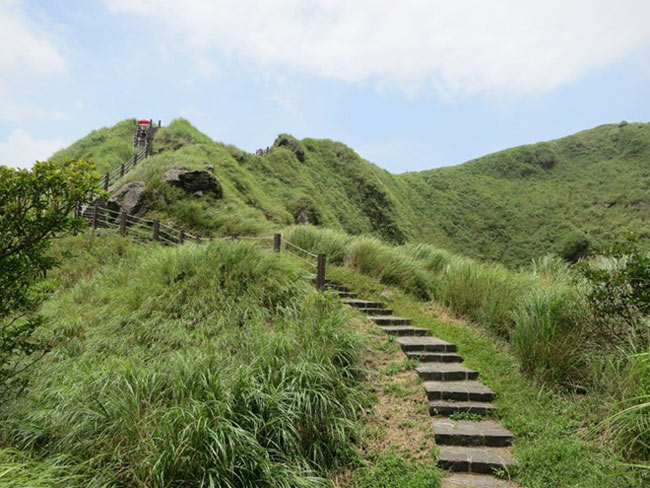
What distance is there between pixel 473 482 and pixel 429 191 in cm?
5205

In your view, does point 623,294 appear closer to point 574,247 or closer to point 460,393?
point 460,393

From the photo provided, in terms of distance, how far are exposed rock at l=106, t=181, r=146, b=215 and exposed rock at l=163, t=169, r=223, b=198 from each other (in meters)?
1.42

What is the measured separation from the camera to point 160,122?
31.8m

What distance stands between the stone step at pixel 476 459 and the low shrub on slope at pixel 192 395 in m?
1.10

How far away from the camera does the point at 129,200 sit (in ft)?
57.4

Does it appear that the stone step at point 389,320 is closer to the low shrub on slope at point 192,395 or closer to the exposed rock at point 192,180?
the low shrub on slope at point 192,395

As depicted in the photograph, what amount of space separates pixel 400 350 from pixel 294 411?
2.78 m

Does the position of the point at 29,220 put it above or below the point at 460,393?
above

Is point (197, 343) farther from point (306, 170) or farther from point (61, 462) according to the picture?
point (306, 170)

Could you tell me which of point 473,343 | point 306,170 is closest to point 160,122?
point 306,170

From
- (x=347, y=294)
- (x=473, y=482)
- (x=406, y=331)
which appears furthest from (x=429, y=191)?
(x=473, y=482)

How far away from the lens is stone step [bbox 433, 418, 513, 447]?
4.33m

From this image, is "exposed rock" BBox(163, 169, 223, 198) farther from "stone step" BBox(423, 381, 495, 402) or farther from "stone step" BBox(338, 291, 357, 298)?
"stone step" BBox(423, 381, 495, 402)

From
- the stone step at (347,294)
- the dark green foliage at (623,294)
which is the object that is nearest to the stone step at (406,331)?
the stone step at (347,294)
